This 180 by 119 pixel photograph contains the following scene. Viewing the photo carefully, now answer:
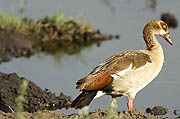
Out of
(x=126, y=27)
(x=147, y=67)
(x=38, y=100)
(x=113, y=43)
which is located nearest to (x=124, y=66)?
(x=147, y=67)

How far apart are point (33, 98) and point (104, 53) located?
12.2ft

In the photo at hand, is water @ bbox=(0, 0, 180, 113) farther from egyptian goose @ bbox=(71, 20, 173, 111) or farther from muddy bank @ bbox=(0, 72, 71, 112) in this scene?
egyptian goose @ bbox=(71, 20, 173, 111)

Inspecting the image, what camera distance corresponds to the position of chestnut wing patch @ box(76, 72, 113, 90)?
881 cm

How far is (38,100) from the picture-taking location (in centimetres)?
1099

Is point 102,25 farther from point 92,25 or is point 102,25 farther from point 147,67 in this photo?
point 147,67

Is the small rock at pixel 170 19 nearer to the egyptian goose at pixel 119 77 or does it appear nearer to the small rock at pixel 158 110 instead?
the small rock at pixel 158 110

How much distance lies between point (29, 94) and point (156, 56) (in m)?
2.61

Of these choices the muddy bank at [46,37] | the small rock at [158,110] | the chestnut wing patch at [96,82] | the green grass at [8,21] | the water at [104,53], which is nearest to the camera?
the chestnut wing patch at [96,82]

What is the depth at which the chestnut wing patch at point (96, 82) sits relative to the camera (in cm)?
881

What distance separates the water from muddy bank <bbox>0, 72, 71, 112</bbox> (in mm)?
366

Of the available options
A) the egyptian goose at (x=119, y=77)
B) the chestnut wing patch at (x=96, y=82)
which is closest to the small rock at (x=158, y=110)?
the egyptian goose at (x=119, y=77)

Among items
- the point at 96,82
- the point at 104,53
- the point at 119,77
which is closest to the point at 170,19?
the point at 104,53

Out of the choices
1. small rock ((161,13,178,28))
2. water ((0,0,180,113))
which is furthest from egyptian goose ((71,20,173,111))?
small rock ((161,13,178,28))

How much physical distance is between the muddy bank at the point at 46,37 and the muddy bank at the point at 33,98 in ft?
11.2
